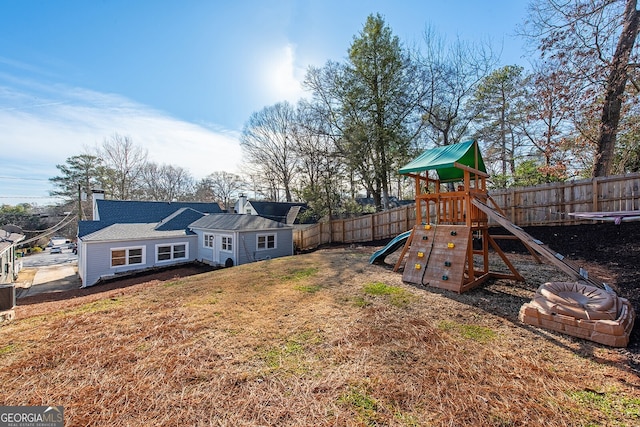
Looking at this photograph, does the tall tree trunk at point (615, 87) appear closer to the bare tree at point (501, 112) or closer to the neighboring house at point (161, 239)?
the bare tree at point (501, 112)

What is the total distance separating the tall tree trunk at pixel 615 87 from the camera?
602 centimetres

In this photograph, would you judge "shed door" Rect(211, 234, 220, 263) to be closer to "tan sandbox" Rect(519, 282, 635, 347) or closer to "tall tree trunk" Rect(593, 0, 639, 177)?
"tan sandbox" Rect(519, 282, 635, 347)

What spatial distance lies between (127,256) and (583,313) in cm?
1678

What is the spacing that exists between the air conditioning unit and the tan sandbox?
7.48 m

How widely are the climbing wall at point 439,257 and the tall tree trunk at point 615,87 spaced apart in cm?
571

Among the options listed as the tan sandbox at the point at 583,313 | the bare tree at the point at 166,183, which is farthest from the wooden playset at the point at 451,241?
the bare tree at the point at 166,183

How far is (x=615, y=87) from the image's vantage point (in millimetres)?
6359

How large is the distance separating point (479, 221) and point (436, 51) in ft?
38.9

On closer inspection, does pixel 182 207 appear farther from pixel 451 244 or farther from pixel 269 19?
pixel 451 244

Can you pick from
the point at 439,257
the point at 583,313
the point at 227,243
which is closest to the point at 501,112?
the point at 439,257

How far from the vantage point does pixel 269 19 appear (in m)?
7.68

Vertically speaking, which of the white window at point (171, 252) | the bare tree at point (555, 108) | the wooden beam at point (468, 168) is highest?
the bare tree at point (555, 108)

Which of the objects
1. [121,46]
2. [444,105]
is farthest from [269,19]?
[444,105]

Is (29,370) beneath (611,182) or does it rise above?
beneath
